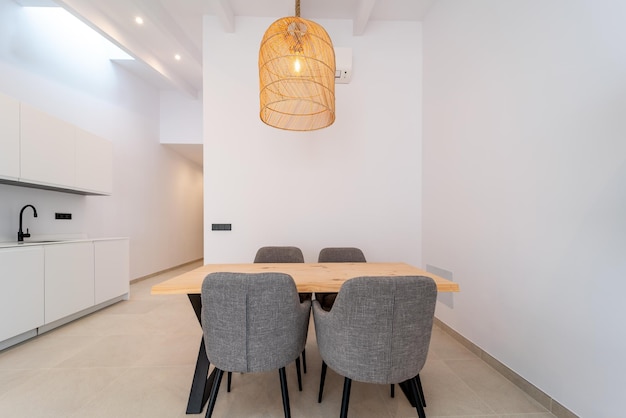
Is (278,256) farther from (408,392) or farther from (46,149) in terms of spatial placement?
(46,149)

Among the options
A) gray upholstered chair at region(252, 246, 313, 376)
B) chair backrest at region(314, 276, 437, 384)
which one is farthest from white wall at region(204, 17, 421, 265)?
chair backrest at region(314, 276, 437, 384)

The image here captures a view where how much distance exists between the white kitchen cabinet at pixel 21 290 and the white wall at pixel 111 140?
68cm

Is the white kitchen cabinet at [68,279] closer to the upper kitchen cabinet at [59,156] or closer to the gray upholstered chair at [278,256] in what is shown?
the upper kitchen cabinet at [59,156]

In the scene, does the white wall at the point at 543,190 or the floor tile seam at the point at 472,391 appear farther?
the floor tile seam at the point at 472,391

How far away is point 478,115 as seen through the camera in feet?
6.80

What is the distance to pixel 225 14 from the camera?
8.51 ft

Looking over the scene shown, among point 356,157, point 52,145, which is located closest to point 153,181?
point 52,145

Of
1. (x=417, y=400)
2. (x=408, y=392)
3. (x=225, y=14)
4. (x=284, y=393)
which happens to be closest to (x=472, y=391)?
(x=408, y=392)

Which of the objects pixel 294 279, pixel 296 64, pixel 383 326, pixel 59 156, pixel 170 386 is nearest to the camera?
pixel 383 326

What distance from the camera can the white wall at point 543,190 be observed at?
3.98 feet

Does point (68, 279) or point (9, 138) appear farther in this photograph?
point (68, 279)

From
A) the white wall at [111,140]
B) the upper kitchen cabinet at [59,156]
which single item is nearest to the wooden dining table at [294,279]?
the upper kitchen cabinet at [59,156]

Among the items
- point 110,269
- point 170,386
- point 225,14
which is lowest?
point 170,386

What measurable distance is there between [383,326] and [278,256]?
1.39 meters
